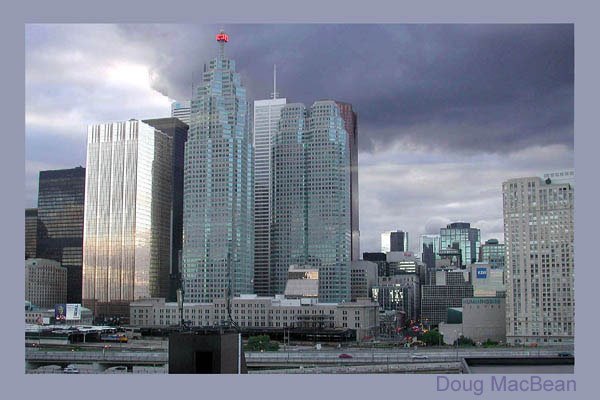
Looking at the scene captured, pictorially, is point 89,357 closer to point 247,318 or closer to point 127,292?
point 247,318

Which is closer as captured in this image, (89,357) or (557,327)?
(89,357)

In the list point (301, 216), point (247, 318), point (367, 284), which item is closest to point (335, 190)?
point (301, 216)

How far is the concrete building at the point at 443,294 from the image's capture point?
60000mm

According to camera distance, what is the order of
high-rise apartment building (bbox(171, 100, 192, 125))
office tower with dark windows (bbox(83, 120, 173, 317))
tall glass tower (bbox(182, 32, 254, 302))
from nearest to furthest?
tall glass tower (bbox(182, 32, 254, 302)) < office tower with dark windows (bbox(83, 120, 173, 317)) < high-rise apartment building (bbox(171, 100, 192, 125))

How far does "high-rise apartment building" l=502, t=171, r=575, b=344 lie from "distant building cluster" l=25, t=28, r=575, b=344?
2.64m

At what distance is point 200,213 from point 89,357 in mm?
22319

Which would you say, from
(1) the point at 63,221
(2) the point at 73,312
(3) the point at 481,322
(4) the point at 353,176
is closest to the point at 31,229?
(1) the point at 63,221

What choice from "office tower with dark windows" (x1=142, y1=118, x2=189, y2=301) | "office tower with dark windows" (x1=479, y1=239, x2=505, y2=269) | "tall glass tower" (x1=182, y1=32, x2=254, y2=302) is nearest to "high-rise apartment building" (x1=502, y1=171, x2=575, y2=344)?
"tall glass tower" (x1=182, y1=32, x2=254, y2=302)

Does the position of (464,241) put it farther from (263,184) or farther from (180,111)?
(180,111)

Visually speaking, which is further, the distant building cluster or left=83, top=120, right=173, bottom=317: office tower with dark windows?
left=83, top=120, right=173, bottom=317: office tower with dark windows

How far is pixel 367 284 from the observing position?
186 ft

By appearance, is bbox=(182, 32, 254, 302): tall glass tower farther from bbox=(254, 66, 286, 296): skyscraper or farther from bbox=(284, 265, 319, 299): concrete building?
bbox=(254, 66, 286, 296): skyscraper

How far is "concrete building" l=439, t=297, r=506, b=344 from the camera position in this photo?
1535 inches

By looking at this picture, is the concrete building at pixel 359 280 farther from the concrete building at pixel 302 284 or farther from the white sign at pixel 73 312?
the white sign at pixel 73 312
